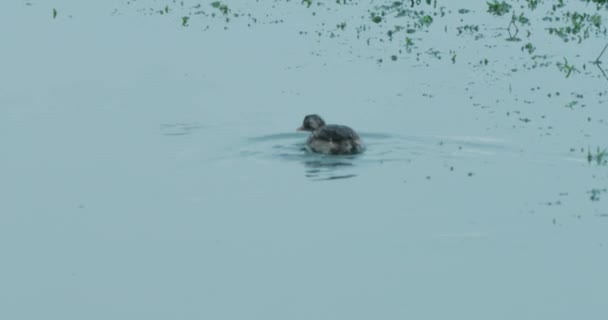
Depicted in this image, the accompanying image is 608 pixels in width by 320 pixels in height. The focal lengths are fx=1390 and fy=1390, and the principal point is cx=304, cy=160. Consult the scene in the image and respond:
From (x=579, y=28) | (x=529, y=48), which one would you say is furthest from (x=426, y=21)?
(x=529, y=48)

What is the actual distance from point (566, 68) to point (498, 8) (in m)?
6.11

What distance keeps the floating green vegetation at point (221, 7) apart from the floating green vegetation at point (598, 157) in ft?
52.2

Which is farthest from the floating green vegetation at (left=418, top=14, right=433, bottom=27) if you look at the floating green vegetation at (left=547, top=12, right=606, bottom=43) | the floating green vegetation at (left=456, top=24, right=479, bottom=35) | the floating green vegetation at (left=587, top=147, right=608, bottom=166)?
the floating green vegetation at (left=587, top=147, right=608, bottom=166)

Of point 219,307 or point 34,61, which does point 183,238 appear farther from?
point 34,61

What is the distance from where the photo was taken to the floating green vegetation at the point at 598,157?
1869 cm

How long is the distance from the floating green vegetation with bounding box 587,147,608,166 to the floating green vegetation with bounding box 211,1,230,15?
52.2ft

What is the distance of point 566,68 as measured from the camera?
25.6 meters

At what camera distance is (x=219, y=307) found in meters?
13.3

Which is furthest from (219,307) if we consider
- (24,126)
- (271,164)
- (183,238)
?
(24,126)

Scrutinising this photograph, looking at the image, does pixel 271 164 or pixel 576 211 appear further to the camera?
pixel 271 164

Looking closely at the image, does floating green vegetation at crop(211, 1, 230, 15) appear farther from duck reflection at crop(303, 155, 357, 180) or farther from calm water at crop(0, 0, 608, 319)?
duck reflection at crop(303, 155, 357, 180)

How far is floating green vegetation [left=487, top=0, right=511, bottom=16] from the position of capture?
1239 inches

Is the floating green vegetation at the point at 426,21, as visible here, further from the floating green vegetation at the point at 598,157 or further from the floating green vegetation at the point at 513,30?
the floating green vegetation at the point at 598,157

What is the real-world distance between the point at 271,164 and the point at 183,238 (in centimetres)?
413
